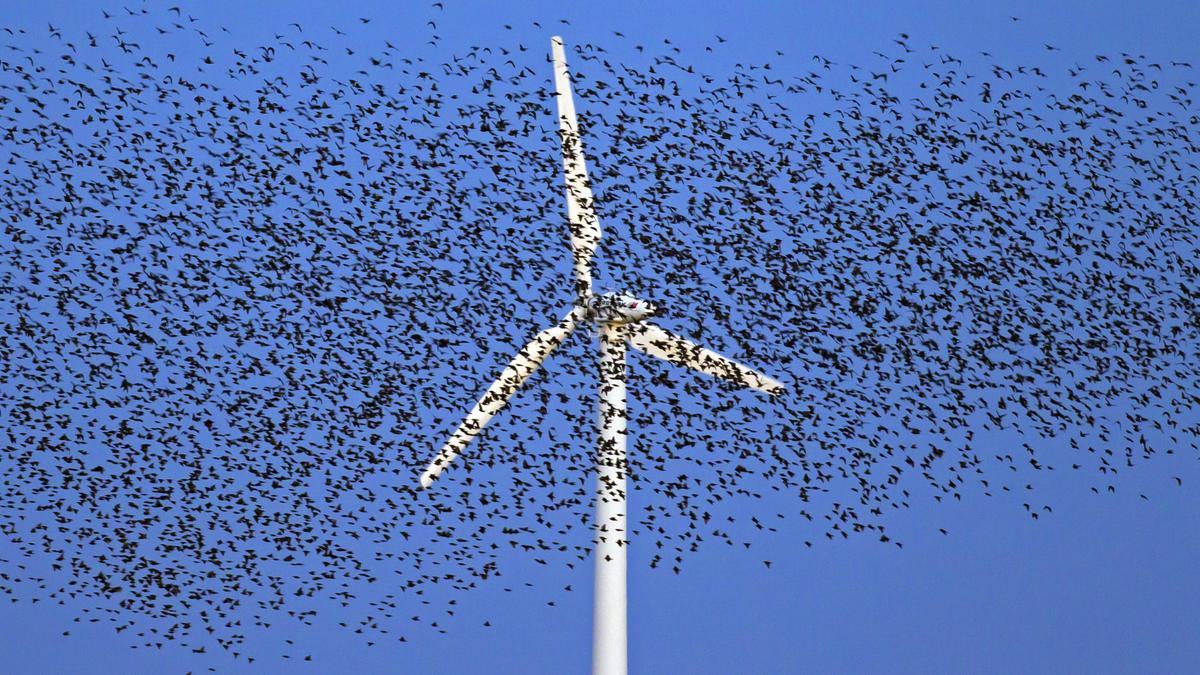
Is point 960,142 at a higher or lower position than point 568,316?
lower

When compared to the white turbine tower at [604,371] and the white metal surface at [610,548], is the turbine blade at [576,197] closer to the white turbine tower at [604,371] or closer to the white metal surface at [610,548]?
the white turbine tower at [604,371]

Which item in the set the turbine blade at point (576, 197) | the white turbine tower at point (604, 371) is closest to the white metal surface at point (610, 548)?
the white turbine tower at point (604, 371)

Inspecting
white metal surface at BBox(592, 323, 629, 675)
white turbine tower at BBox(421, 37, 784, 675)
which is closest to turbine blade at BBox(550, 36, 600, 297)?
white turbine tower at BBox(421, 37, 784, 675)

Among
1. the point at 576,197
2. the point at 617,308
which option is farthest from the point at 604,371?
the point at 576,197

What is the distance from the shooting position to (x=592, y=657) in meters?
30.1

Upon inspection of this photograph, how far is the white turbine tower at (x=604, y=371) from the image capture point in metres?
27.1

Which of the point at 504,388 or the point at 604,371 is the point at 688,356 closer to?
the point at 604,371

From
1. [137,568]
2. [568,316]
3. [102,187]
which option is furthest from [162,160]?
[568,316]

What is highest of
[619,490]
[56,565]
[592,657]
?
[619,490]

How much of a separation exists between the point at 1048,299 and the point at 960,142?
2.60m

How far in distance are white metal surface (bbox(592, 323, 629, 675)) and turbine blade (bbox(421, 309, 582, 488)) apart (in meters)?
1.56

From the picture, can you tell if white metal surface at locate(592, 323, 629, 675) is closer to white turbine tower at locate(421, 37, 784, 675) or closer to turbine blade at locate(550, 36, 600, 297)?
white turbine tower at locate(421, 37, 784, 675)

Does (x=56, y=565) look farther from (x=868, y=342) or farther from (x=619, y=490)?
(x=868, y=342)

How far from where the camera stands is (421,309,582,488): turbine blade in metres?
25.8
